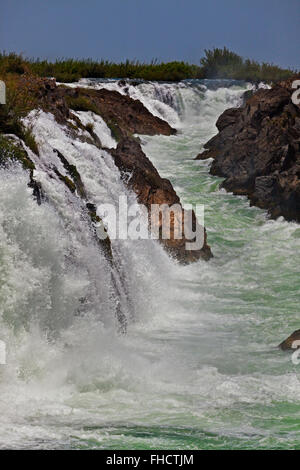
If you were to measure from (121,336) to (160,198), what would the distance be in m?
5.91

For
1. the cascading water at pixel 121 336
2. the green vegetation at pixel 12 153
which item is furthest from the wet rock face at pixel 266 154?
the green vegetation at pixel 12 153

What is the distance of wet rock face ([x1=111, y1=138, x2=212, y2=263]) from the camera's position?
1522 centimetres

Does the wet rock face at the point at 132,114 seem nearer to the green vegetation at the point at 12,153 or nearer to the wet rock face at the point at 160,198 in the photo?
the wet rock face at the point at 160,198

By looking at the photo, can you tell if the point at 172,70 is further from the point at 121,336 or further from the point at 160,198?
the point at 121,336

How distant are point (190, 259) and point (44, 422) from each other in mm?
9469

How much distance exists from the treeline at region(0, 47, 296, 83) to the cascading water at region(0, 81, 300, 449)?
17.8 meters

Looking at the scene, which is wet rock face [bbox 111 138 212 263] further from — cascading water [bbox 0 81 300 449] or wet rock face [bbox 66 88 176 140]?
wet rock face [bbox 66 88 176 140]

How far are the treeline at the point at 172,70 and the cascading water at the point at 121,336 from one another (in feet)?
58.3

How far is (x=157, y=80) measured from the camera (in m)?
34.5

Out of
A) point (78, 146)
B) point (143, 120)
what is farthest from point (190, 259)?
point (143, 120)

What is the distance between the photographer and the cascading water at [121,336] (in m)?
6.16

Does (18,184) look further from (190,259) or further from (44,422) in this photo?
(190,259)

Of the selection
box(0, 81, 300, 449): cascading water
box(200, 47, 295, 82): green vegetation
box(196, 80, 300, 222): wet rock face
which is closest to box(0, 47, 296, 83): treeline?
box(200, 47, 295, 82): green vegetation
